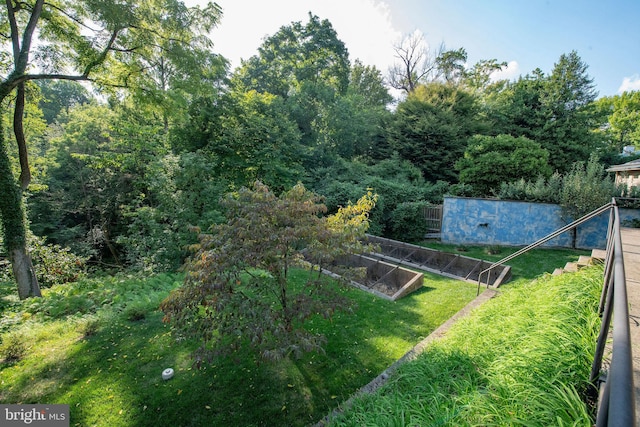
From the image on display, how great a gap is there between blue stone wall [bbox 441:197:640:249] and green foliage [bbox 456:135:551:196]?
2.51m

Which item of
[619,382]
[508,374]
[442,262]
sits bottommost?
[442,262]

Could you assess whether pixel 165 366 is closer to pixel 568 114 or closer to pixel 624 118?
pixel 568 114

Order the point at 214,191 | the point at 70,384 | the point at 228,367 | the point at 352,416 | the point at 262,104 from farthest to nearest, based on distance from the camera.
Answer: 1. the point at 262,104
2. the point at 214,191
3. the point at 228,367
4. the point at 70,384
5. the point at 352,416

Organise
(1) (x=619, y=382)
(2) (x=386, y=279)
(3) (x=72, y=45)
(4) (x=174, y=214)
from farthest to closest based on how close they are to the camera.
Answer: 1. (4) (x=174, y=214)
2. (3) (x=72, y=45)
3. (2) (x=386, y=279)
4. (1) (x=619, y=382)

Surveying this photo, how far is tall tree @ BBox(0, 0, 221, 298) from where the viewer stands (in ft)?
21.7

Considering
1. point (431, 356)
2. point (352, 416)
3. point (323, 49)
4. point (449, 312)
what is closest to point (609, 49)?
point (449, 312)

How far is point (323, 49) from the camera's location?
63.5 feet

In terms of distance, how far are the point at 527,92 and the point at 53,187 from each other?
2748 centimetres

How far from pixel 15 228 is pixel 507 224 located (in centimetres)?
1581

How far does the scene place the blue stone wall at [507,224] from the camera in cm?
984

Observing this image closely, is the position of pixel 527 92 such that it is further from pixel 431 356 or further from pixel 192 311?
pixel 192 311

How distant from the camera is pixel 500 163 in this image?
13.2 meters

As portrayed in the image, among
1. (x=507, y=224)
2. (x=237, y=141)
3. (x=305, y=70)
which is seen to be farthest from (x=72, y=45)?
(x=507, y=224)

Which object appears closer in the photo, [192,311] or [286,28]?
[192,311]
